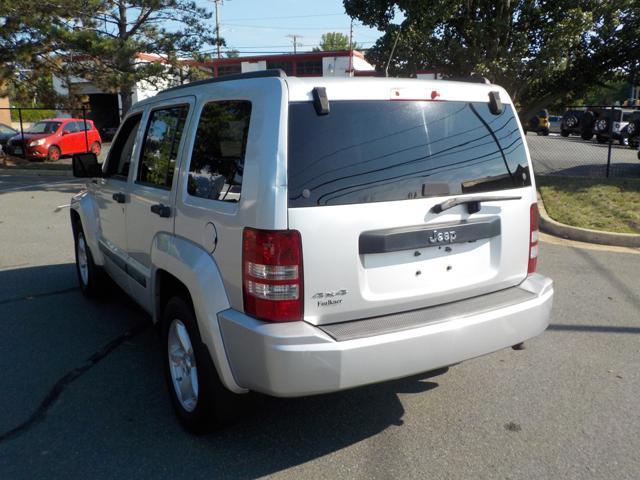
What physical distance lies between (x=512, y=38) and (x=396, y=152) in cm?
1110

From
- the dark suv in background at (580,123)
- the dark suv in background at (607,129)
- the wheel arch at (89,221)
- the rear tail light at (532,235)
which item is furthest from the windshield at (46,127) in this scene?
the rear tail light at (532,235)

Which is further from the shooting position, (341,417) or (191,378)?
(341,417)

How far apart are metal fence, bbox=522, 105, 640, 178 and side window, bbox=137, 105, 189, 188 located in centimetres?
1175

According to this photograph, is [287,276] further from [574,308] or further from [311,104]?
[574,308]

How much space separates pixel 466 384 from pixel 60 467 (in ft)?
8.37

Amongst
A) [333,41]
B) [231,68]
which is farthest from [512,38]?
[333,41]

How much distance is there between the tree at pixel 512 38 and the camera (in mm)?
12062

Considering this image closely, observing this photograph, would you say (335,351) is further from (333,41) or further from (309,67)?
(333,41)

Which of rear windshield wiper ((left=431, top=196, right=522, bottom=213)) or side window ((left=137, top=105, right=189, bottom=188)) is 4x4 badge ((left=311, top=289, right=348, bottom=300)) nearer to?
rear windshield wiper ((left=431, top=196, right=522, bottom=213))

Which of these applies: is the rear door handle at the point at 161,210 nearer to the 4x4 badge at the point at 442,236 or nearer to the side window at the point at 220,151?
the side window at the point at 220,151

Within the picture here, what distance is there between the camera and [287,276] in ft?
8.91

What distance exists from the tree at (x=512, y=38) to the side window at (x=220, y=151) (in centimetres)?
966

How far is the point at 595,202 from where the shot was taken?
1030 centimetres

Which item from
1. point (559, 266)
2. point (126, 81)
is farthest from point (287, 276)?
point (126, 81)
